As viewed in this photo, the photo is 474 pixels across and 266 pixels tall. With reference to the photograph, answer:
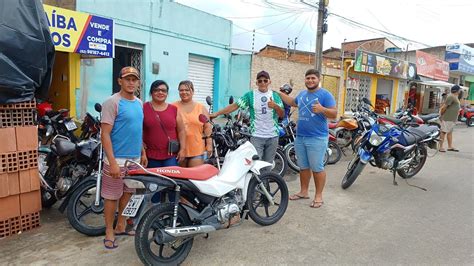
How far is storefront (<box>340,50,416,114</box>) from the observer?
1769 cm

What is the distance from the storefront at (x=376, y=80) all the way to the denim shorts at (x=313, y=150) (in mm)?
13407

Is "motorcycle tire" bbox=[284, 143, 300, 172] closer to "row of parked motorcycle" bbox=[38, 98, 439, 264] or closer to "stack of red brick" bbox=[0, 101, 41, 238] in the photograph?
"row of parked motorcycle" bbox=[38, 98, 439, 264]

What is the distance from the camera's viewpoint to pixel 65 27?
7.29 metres

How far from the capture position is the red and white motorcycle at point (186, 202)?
9.85ft

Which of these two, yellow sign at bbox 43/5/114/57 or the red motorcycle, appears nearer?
yellow sign at bbox 43/5/114/57

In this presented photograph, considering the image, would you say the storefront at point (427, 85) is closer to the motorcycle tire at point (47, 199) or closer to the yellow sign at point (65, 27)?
the yellow sign at point (65, 27)

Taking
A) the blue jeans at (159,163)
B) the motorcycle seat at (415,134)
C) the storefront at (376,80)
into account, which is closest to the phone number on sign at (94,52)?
the blue jeans at (159,163)

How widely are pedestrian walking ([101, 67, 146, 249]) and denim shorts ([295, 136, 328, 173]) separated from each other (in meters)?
2.33

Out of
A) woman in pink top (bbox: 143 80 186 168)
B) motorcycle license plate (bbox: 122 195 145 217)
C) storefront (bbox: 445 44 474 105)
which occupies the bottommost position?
motorcycle license plate (bbox: 122 195 145 217)

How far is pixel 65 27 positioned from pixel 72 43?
33 cm

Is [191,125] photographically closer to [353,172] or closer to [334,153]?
[353,172]

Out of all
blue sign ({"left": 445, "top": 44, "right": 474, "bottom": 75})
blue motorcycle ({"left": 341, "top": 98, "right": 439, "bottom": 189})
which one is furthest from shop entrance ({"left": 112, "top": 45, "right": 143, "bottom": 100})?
blue sign ({"left": 445, "top": 44, "right": 474, "bottom": 75})

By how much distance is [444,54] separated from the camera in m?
28.1

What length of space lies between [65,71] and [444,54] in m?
28.7
